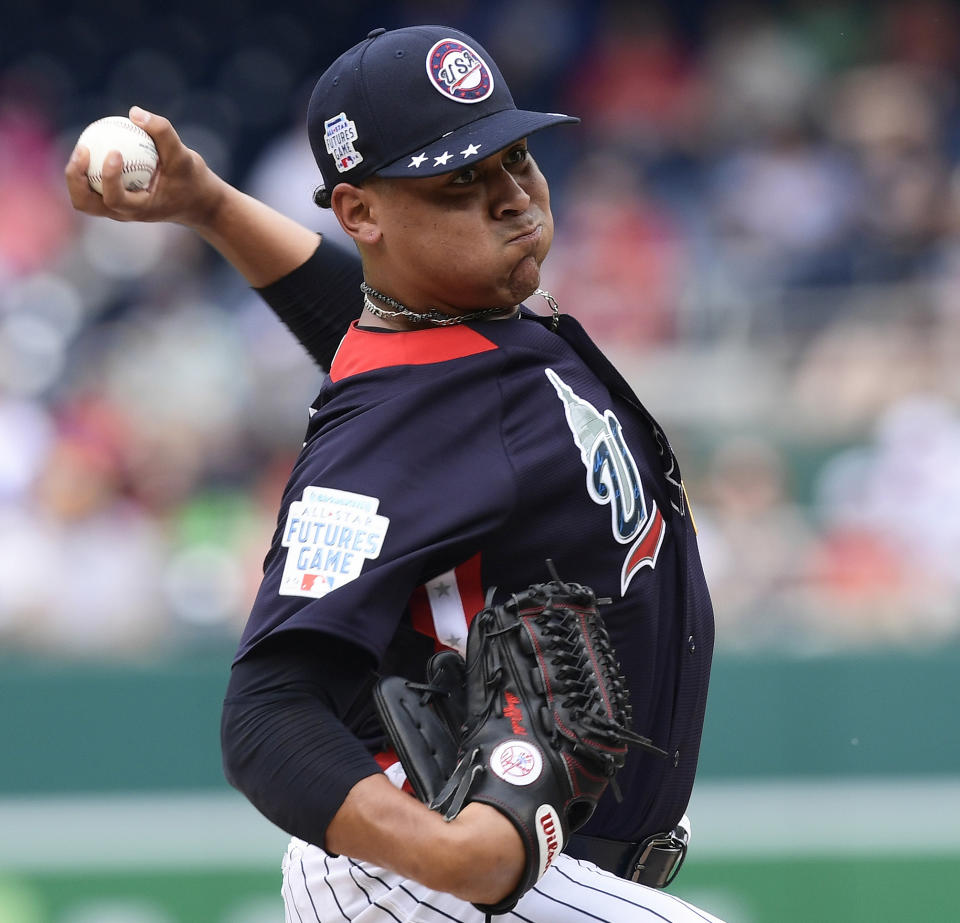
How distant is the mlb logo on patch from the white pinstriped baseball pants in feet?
3.31

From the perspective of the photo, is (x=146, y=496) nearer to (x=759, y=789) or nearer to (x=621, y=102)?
(x=759, y=789)

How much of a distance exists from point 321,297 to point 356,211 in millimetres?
628

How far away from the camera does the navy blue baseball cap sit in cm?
232

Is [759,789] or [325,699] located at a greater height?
[759,789]

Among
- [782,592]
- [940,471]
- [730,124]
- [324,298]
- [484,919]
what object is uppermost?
[730,124]

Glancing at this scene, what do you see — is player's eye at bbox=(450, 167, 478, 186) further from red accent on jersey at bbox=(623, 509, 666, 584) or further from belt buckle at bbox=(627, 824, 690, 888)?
belt buckle at bbox=(627, 824, 690, 888)

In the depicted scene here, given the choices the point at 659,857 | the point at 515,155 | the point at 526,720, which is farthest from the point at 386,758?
the point at 515,155

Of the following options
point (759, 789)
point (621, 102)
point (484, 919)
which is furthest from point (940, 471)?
point (484, 919)

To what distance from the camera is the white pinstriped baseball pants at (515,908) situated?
2.30 metres

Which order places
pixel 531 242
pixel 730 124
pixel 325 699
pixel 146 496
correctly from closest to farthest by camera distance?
pixel 325 699 → pixel 531 242 → pixel 146 496 → pixel 730 124

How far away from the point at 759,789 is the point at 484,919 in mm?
4224

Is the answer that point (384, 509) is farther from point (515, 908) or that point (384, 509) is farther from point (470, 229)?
point (515, 908)

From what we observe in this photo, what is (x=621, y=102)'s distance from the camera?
1045cm

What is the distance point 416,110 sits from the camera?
2.34 m
